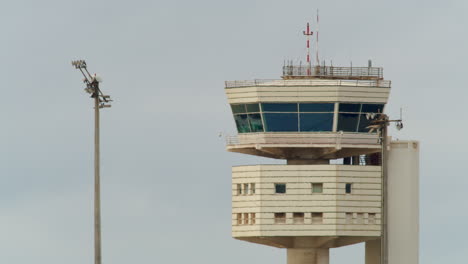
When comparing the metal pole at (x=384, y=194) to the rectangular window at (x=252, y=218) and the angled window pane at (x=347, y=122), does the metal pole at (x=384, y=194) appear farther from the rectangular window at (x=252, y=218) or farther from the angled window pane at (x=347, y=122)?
the rectangular window at (x=252, y=218)

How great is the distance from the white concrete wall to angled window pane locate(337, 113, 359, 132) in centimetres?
340

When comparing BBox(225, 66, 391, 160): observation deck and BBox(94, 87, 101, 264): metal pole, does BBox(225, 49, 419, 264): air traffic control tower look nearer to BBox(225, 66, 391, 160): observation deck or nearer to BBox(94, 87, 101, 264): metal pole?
BBox(225, 66, 391, 160): observation deck

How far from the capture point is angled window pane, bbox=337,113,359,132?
654 ft

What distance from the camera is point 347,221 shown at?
198250mm

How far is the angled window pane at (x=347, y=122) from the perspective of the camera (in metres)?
199

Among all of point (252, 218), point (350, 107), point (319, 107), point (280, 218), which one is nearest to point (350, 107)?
point (350, 107)

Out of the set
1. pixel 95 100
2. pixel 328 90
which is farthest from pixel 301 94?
pixel 95 100

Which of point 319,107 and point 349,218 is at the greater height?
point 319,107

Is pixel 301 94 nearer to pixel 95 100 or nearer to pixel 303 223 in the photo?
pixel 303 223

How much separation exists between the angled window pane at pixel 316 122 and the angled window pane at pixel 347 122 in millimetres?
768

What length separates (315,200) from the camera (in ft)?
649

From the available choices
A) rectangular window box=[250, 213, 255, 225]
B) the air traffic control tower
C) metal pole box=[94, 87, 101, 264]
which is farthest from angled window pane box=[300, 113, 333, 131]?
metal pole box=[94, 87, 101, 264]

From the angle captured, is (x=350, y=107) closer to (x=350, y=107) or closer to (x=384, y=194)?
(x=350, y=107)

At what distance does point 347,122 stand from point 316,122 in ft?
8.54
